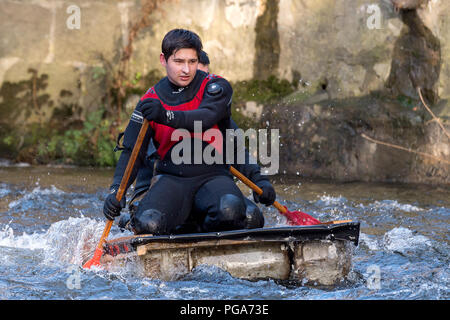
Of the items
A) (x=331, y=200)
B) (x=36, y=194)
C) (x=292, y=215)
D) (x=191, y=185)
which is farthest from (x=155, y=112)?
(x=36, y=194)

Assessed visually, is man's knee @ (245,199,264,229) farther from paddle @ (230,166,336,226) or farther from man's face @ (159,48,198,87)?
man's face @ (159,48,198,87)

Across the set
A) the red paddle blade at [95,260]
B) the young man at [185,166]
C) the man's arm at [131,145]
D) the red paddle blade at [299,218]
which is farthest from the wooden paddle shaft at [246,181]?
the red paddle blade at [95,260]

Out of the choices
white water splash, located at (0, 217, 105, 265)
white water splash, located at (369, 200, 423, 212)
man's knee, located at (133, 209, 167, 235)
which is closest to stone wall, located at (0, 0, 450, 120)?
white water splash, located at (369, 200, 423, 212)

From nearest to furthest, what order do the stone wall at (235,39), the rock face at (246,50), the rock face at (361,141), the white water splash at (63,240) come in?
1. the white water splash at (63,240)
2. the rock face at (361,141)
3. the rock face at (246,50)
4. the stone wall at (235,39)

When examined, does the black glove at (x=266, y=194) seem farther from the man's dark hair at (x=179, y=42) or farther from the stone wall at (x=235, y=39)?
the stone wall at (x=235, y=39)

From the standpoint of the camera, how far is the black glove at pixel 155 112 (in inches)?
155

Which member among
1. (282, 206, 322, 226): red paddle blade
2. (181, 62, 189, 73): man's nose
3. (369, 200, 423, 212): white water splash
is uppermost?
(181, 62, 189, 73): man's nose

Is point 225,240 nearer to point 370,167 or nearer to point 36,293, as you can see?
point 36,293

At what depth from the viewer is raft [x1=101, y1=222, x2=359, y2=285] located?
3.86 m

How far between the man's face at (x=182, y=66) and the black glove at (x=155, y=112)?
0.29 m

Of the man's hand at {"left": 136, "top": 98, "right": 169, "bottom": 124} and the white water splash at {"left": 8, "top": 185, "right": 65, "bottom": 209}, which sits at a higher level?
the man's hand at {"left": 136, "top": 98, "right": 169, "bottom": 124}

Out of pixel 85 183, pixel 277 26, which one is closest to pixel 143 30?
pixel 277 26

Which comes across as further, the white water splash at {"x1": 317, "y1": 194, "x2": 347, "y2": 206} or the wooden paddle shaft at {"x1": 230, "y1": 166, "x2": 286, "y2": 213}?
the white water splash at {"x1": 317, "y1": 194, "x2": 347, "y2": 206}
